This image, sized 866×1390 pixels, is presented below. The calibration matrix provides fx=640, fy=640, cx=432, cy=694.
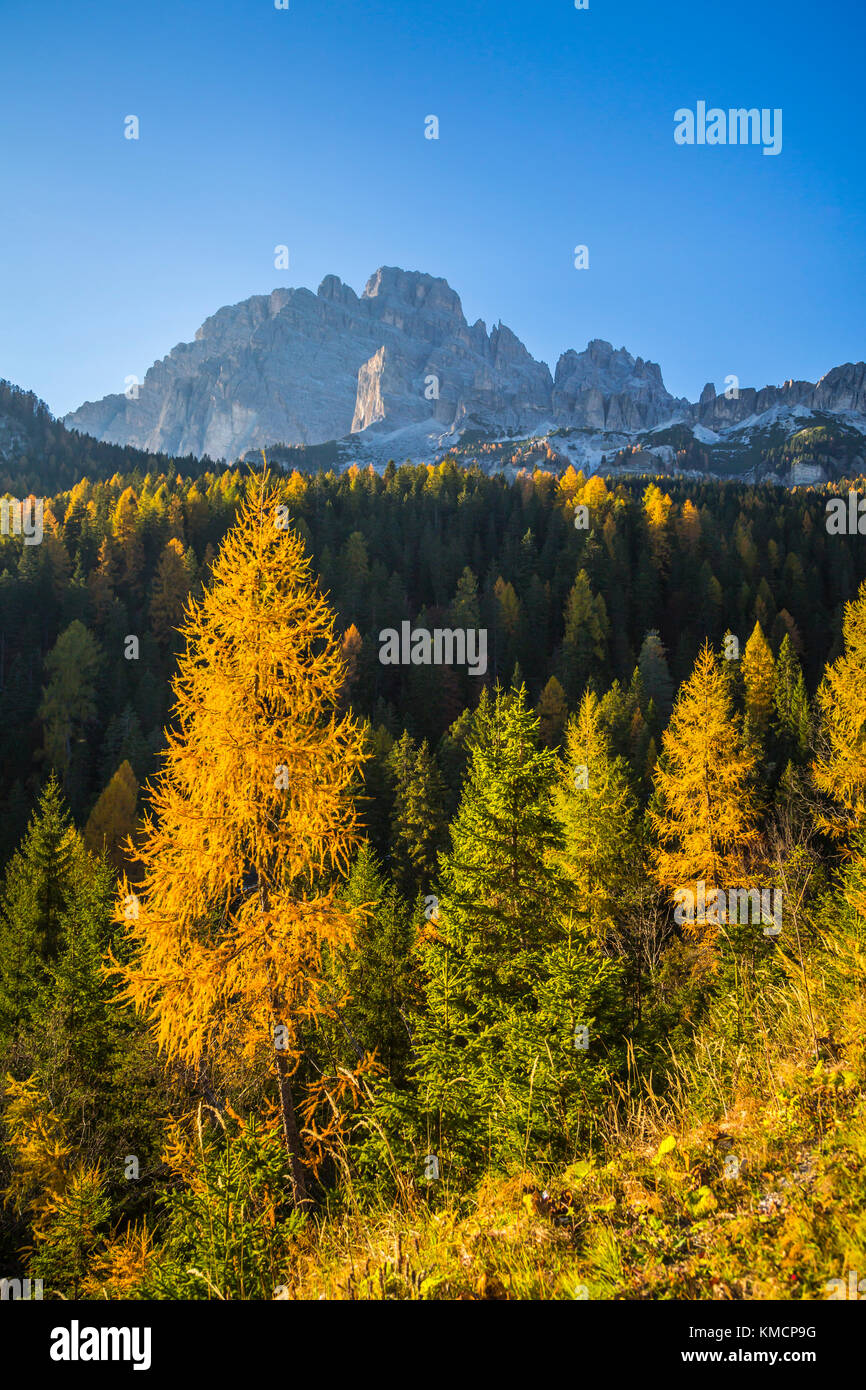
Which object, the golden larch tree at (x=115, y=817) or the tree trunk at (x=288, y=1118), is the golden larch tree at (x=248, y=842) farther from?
the golden larch tree at (x=115, y=817)

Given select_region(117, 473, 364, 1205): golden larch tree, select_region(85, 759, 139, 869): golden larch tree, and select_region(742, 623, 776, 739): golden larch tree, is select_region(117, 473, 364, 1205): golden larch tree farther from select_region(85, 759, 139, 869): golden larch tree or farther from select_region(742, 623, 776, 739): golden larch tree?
select_region(742, 623, 776, 739): golden larch tree

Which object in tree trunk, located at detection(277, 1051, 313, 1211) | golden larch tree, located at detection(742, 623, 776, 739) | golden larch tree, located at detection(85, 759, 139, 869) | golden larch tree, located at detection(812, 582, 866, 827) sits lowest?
tree trunk, located at detection(277, 1051, 313, 1211)

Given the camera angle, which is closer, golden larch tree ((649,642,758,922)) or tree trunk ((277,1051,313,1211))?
tree trunk ((277,1051,313,1211))

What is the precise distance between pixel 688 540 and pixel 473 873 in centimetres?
7656

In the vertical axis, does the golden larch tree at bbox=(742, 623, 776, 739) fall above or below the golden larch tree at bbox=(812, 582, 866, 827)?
above

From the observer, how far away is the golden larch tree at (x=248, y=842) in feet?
23.1

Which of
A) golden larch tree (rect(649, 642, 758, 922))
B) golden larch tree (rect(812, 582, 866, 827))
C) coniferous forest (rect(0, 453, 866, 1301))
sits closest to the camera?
coniferous forest (rect(0, 453, 866, 1301))

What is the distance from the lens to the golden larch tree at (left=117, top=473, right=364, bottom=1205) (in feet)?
23.1

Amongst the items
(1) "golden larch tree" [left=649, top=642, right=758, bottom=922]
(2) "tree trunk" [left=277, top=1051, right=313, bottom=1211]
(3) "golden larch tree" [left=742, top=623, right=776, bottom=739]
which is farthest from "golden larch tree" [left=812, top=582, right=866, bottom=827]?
(3) "golden larch tree" [left=742, top=623, right=776, bottom=739]

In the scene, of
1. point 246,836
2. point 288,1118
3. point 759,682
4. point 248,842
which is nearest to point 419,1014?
point 288,1118

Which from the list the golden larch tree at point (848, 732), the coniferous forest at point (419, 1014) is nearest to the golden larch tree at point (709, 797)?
the coniferous forest at point (419, 1014)

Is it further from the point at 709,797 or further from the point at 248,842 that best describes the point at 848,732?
the point at 248,842

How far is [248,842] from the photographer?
756 centimetres
